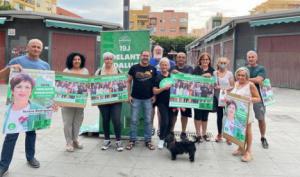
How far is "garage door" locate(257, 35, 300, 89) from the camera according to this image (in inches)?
702

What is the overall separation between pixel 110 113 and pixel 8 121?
200 cm

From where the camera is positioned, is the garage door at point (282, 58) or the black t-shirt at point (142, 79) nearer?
the black t-shirt at point (142, 79)

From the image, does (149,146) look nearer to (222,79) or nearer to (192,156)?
(192,156)

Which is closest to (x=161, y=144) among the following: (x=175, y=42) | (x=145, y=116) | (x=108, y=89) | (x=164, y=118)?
(x=164, y=118)

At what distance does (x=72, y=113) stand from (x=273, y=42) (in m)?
15.4

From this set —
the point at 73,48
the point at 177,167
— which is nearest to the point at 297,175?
the point at 177,167

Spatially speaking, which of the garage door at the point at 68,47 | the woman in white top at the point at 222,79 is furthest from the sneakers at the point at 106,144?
the garage door at the point at 68,47

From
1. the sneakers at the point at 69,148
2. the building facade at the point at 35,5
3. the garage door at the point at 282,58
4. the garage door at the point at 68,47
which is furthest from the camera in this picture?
the building facade at the point at 35,5

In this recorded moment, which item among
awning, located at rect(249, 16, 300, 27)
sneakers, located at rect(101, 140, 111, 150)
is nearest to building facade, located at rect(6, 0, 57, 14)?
awning, located at rect(249, 16, 300, 27)

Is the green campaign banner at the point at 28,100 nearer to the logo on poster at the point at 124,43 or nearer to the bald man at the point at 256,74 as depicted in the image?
the logo on poster at the point at 124,43

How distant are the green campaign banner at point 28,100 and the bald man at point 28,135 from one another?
0.12 meters

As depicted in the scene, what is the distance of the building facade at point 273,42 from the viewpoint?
58.5ft

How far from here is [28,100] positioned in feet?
16.1

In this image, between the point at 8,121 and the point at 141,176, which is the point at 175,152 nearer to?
the point at 141,176
